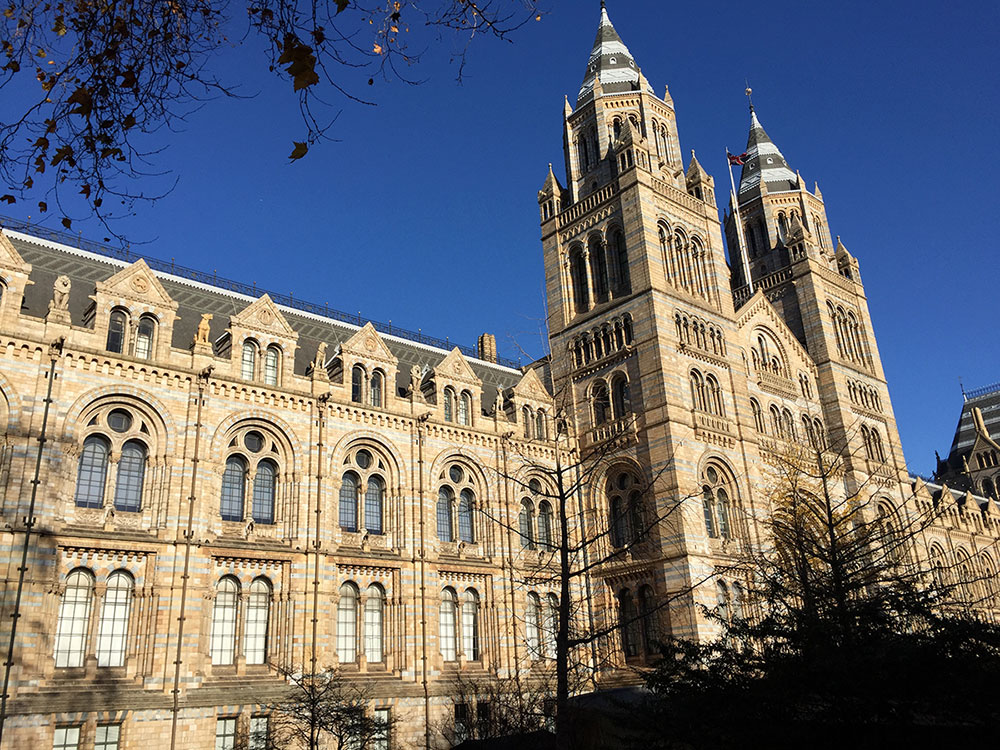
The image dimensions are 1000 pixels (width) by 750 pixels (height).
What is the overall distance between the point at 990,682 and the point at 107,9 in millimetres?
13908

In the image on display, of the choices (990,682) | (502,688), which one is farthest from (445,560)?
(990,682)

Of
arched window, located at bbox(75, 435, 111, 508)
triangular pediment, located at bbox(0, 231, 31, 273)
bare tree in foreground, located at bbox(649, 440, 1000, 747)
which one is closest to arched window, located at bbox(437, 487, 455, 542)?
arched window, located at bbox(75, 435, 111, 508)

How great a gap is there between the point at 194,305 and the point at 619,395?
21199 millimetres

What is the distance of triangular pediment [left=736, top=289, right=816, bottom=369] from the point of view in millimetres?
49003

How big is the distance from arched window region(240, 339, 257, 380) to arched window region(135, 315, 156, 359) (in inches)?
138

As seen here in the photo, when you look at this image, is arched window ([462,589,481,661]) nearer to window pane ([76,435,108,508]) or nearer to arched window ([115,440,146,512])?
arched window ([115,440,146,512])

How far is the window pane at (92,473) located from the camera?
27766 millimetres

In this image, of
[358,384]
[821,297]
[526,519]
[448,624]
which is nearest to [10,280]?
[358,384]

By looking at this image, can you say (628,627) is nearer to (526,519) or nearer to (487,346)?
(526,519)

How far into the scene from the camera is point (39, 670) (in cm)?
2459

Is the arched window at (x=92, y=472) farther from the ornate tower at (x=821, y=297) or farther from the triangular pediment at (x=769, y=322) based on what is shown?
the ornate tower at (x=821, y=297)

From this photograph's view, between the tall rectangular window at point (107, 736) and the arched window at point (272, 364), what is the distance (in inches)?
533

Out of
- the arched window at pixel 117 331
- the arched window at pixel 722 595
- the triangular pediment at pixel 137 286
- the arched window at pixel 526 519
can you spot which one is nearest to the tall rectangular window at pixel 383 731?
the arched window at pixel 526 519

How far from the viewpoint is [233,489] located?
31.4 m
